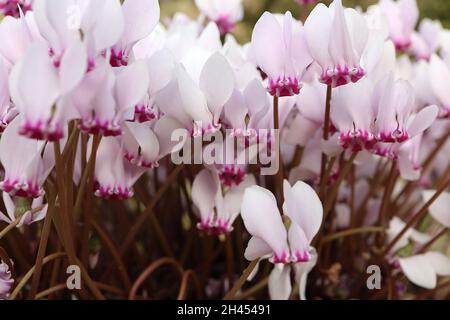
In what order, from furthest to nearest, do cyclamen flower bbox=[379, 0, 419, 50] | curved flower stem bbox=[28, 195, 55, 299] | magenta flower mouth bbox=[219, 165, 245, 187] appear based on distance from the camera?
1. cyclamen flower bbox=[379, 0, 419, 50]
2. magenta flower mouth bbox=[219, 165, 245, 187]
3. curved flower stem bbox=[28, 195, 55, 299]

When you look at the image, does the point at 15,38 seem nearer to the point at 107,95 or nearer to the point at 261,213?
the point at 107,95

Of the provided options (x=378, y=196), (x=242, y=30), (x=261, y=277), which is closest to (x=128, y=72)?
(x=261, y=277)

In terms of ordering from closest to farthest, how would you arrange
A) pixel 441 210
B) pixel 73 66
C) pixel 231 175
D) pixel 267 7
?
pixel 73 66, pixel 231 175, pixel 441 210, pixel 267 7

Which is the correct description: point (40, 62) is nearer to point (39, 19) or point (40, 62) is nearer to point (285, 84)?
point (39, 19)

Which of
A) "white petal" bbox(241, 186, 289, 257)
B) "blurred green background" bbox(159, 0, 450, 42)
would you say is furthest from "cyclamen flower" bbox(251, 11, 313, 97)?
"blurred green background" bbox(159, 0, 450, 42)

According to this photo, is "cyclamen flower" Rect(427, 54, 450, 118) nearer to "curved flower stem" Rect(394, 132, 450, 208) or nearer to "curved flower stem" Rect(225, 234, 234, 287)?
"curved flower stem" Rect(394, 132, 450, 208)

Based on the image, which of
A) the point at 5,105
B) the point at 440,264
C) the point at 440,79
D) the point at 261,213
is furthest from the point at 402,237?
the point at 5,105
